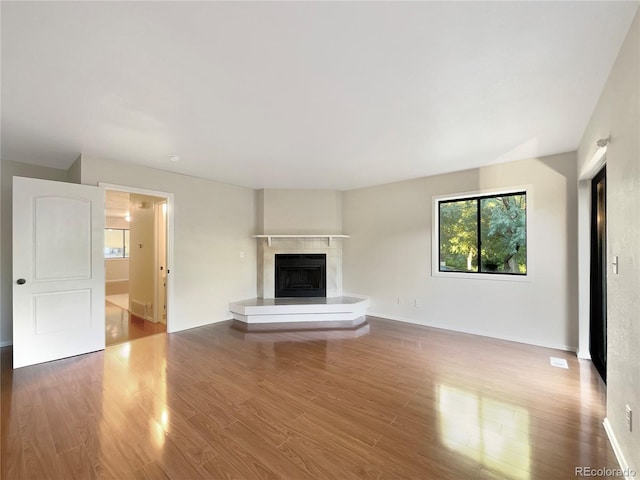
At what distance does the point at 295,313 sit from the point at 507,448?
11.1ft

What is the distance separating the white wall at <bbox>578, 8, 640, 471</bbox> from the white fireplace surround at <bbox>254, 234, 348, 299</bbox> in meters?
3.89

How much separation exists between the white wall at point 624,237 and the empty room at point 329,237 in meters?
0.03

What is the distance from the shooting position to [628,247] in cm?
155

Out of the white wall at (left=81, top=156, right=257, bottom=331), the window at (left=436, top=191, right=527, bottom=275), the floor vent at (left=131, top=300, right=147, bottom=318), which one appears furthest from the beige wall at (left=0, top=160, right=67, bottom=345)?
the window at (left=436, top=191, right=527, bottom=275)

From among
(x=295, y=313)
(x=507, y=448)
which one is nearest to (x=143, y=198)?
(x=295, y=313)

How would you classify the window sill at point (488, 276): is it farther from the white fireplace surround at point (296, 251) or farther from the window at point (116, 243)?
the window at point (116, 243)

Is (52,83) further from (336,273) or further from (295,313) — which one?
(336,273)

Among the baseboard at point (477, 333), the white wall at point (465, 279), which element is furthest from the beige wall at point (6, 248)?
the baseboard at point (477, 333)

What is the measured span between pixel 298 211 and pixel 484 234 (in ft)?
10.7

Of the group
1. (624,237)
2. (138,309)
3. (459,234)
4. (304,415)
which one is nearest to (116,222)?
(138,309)

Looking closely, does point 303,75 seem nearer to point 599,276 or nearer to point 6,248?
point 599,276

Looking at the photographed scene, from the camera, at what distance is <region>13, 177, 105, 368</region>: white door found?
302cm

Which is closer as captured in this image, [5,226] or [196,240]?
[5,226]

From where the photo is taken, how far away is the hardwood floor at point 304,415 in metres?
1.67
